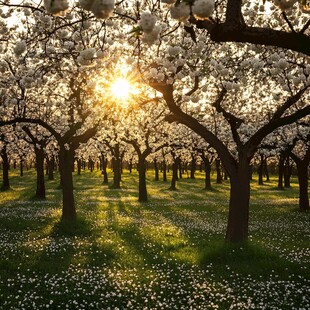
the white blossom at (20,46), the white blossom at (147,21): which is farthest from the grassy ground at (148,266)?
the white blossom at (147,21)

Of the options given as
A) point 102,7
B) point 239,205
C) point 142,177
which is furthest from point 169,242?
point 142,177

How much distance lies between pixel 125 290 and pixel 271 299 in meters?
4.17

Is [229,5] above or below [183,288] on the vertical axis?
above

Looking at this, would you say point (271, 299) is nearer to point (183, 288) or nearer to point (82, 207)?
point (183, 288)

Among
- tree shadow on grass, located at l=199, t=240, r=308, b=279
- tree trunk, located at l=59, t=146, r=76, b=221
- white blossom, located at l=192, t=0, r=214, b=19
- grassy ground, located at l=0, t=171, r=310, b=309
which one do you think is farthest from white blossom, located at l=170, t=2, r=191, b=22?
tree trunk, located at l=59, t=146, r=76, b=221

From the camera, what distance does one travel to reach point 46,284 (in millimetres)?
11648

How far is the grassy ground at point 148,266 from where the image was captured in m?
10.6

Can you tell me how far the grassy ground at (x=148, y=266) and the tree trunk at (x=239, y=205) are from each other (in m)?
0.59

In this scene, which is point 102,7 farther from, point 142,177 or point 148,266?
point 142,177

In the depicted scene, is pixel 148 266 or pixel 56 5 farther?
pixel 148 266

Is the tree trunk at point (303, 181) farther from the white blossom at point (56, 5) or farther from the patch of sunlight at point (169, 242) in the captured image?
the white blossom at point (56, 5)

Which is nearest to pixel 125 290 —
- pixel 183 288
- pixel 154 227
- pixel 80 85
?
pixel 183 288

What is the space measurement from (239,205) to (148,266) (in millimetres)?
4749

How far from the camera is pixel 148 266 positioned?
13.7m
